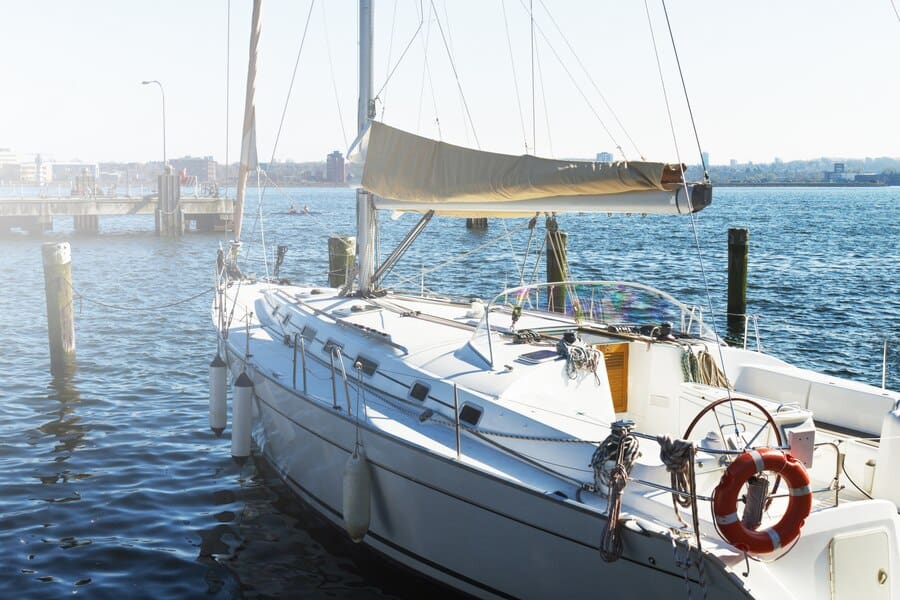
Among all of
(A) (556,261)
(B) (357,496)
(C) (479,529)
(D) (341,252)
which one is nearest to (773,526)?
(C) (479,529)

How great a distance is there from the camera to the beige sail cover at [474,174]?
7684 mm

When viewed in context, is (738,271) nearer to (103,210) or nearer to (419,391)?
(419,391)

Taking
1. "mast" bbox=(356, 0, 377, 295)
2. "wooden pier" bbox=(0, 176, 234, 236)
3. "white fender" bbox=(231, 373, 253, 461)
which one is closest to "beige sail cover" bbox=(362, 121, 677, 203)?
"mast" bbox=(356, 0, 377, 295)

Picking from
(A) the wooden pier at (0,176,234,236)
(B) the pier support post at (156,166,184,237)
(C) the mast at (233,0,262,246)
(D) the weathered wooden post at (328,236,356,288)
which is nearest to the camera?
(C) the mast at (233,0,262,246)

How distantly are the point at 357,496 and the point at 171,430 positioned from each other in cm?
609

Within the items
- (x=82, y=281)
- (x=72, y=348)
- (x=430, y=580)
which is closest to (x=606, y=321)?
(x=430, y=580)

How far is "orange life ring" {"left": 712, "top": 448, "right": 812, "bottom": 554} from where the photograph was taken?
235 inches

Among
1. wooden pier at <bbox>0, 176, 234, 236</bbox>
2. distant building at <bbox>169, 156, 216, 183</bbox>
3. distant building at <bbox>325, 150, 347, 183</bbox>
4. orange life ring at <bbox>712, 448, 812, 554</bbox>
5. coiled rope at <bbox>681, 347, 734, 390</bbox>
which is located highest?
distant building at <bbox>169, 156, 216, 183</bbox>

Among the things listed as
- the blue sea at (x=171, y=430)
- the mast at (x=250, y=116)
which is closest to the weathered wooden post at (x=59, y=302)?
the blue sea at (x=171, y=430)

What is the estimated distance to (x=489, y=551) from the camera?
284 inches

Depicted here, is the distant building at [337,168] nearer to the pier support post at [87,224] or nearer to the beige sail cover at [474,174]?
the beige sail cover at [474,174]

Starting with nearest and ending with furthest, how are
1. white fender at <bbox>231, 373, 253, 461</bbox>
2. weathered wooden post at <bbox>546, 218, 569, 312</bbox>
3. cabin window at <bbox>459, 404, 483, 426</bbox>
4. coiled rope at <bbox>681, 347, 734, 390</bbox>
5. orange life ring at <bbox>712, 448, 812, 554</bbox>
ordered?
orange life ring at <bbox>712, 448, 812, 554</bbox> < cabin window at <bbox>459, 404, 483, 426</bbox> < coiled rope at <bbox>681, 347, 734, 390</bbox> < white fender at <bbox>231, 373, 253, 461</bbox> < weathered wooden post at <bbox>546, 218, 569, 312</bbox>

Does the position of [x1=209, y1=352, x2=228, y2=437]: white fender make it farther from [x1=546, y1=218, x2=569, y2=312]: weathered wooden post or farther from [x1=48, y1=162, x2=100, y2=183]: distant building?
[x1=48, y1=162, x2=100, y2=183]: distant building

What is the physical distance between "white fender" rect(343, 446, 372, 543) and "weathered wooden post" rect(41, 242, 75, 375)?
8599mm
